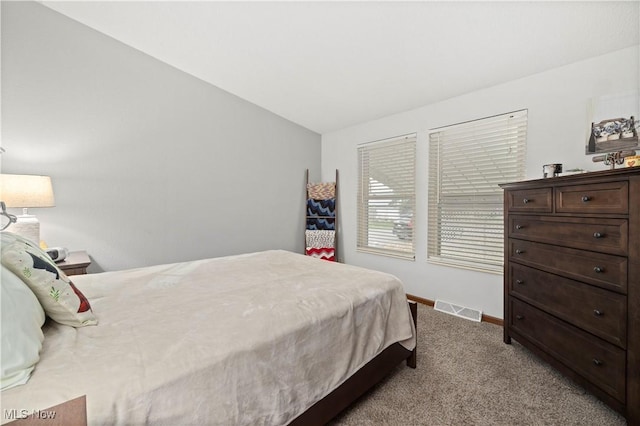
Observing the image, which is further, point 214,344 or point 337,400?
point 337,400

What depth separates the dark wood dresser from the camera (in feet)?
4.24

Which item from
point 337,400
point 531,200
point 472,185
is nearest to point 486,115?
point 472,185

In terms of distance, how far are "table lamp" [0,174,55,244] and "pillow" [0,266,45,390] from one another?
4.99ft

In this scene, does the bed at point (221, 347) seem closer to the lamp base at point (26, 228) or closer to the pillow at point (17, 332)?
the pillow at point (17, 332)

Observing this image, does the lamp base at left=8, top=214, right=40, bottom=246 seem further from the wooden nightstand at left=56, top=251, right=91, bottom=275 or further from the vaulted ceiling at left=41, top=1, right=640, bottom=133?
the vaulted ceiling at left=41, top=1, right=640, bottom=133

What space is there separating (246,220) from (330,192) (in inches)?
51.2

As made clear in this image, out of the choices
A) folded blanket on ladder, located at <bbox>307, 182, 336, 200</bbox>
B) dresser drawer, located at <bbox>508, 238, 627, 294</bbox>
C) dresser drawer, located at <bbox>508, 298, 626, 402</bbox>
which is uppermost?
folded blanket on ladder, located at <bbox>307, 182, 336, 200</bbox>

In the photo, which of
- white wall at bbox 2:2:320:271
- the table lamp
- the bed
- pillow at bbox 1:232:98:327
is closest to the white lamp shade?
the table lamp

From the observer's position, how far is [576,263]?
156 cm

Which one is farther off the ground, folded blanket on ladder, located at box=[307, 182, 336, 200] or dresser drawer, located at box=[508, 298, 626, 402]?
folded blanket on ladder, located at box=[307, 182, 336, 200]

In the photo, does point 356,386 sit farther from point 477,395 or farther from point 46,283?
point 46,283

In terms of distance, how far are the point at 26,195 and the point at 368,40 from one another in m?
2.78

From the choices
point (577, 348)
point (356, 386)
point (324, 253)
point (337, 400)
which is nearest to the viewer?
point (337, 400)

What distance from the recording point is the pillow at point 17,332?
69 cm
